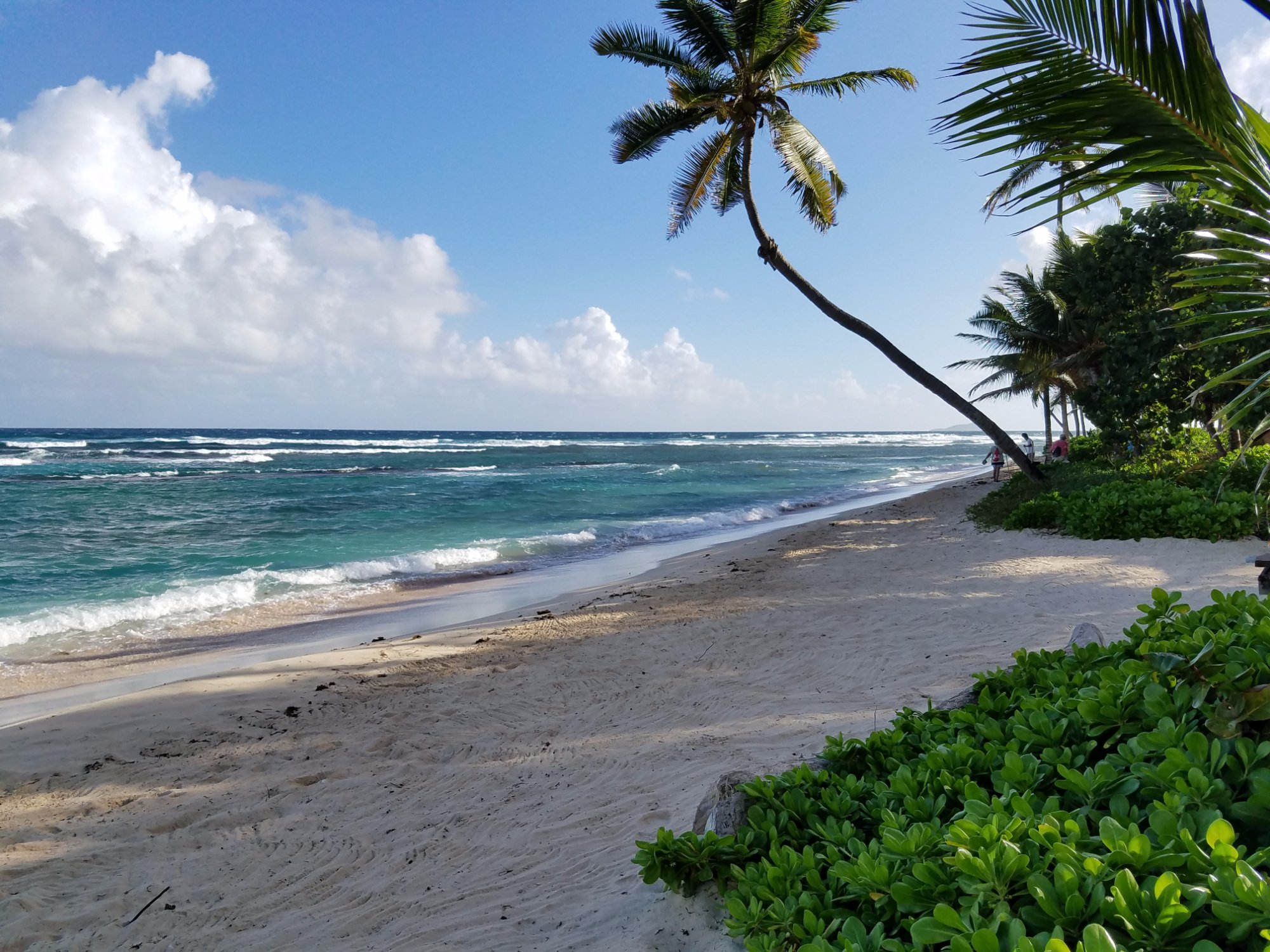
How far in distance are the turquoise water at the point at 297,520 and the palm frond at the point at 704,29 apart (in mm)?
10232

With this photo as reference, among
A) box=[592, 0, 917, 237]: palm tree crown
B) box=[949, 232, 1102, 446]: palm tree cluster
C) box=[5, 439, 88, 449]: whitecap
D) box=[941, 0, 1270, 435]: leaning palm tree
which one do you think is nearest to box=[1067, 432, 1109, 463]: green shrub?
box=[949, 232, 1102, 446]: palm tree cluster

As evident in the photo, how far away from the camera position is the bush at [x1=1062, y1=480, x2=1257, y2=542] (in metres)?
8.83

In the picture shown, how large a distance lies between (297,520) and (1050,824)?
67.4ft

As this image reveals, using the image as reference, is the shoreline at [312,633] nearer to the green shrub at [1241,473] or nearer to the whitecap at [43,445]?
the green shrub at [1241,473]

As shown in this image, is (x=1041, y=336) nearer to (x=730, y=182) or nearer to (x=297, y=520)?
(x=730, y=182)

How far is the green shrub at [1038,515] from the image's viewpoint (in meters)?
11.1

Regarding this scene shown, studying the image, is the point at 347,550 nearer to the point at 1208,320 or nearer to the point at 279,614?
the point at 279,614

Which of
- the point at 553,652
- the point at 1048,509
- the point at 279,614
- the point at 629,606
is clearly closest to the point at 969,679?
the point at 553,652

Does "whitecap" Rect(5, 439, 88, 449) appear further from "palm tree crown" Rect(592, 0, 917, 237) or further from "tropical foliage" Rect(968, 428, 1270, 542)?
"tropical foliage" Rect(968, 428, 1270, 542)

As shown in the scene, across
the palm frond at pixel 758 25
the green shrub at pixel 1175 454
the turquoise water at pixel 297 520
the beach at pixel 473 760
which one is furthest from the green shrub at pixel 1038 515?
the palm frond at pixel 758 25

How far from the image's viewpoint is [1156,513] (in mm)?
9461

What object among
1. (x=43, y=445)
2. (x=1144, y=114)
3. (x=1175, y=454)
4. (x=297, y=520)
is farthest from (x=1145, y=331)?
(x=43, y=445)

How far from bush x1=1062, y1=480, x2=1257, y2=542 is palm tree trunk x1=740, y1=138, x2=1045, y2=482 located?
266 cm

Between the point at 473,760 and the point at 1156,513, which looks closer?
the point at 473,760
